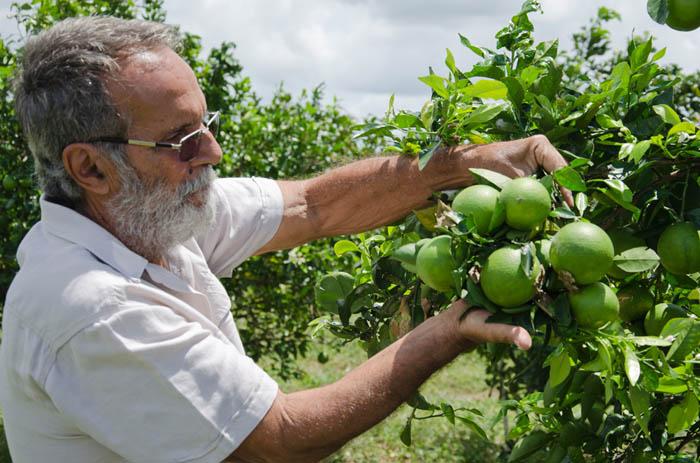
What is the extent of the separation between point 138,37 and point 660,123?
1325mm

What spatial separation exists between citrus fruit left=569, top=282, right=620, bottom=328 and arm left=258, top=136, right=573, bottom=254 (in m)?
0.26

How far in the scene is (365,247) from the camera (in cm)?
241

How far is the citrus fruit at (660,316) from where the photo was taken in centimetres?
186

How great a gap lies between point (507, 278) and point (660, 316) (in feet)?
1.88

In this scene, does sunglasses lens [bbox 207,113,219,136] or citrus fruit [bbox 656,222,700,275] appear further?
sunglasses lens [bbox 207,113,219,136]

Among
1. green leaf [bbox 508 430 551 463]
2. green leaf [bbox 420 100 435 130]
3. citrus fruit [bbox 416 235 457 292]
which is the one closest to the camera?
citrus fruit [bbox 416 235 457 292]

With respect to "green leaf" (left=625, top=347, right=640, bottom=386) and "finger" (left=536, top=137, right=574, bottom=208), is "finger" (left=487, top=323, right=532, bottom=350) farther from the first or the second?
"finger" (left=536, top=137, right=574, bottom=208)

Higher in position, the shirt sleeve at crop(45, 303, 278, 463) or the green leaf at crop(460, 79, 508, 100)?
the green leaf at crop(460, 79, 508, 100)

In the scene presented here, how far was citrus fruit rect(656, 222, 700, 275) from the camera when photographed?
1718 mm

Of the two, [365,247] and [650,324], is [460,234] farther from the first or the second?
[365,247]

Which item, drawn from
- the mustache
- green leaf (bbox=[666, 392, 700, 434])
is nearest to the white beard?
the mustache

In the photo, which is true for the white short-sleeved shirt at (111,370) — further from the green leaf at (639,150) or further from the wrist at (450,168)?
the green leaf at (639,150)

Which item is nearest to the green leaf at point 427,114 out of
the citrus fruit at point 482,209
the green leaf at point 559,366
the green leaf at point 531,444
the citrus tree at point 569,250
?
the citrus tree at point 569,250

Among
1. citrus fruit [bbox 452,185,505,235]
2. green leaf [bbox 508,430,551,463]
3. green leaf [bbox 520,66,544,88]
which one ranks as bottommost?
green leaf [bbox 508,430,551,463]
